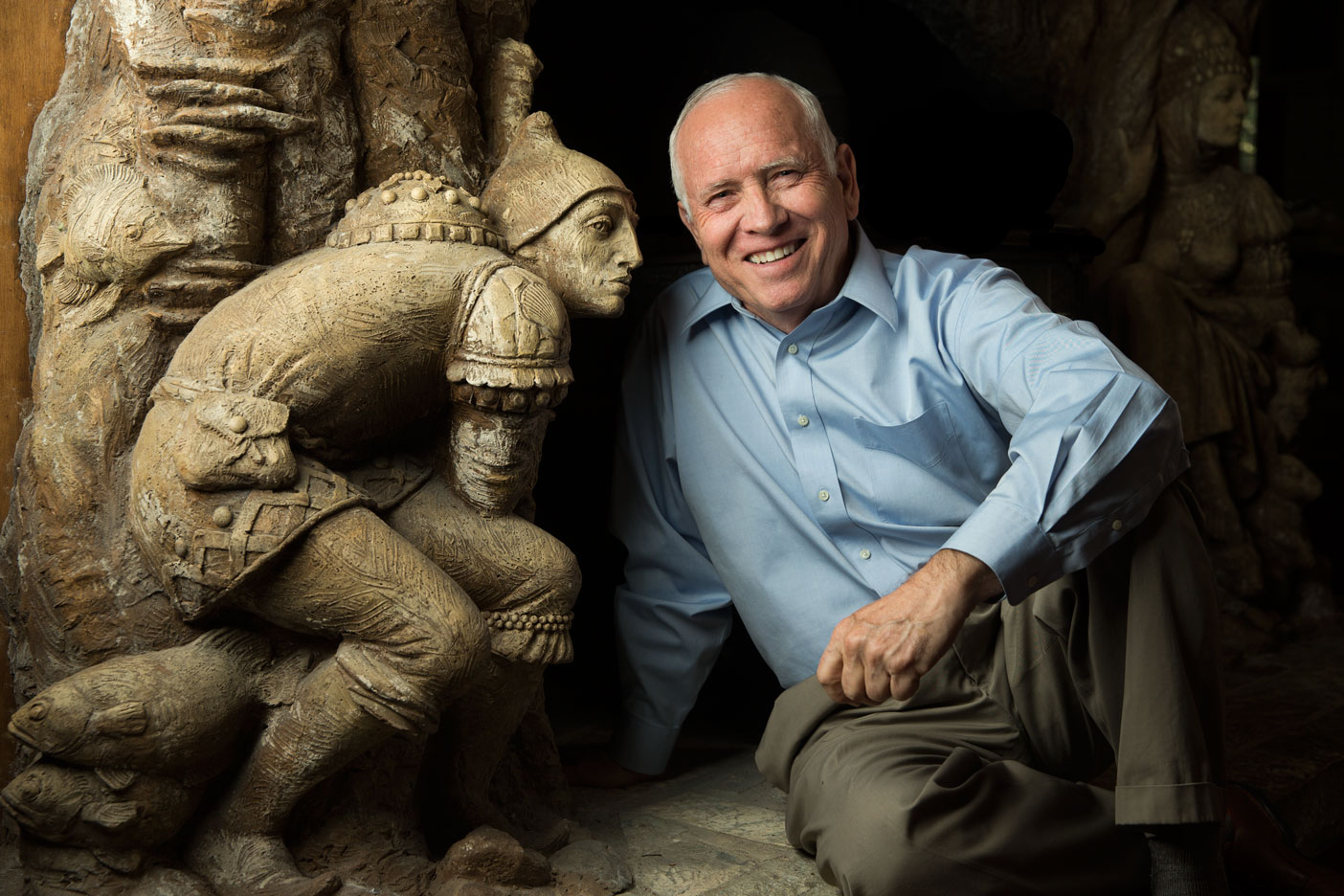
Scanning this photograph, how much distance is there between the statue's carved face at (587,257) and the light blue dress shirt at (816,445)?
13.8 inches

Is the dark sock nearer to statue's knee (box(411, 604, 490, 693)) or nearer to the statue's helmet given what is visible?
statue's knee (box(411, 604, 490, 693))

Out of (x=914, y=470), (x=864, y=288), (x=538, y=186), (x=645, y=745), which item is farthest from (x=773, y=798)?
(x=538, y=186)

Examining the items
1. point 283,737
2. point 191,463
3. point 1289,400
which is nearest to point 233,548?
point 191,463

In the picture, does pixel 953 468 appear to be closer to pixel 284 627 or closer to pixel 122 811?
pixel 284 627

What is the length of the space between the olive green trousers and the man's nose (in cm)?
68

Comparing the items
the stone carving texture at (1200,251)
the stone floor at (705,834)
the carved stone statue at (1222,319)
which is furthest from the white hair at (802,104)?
the carved stone statue at (1222,319)

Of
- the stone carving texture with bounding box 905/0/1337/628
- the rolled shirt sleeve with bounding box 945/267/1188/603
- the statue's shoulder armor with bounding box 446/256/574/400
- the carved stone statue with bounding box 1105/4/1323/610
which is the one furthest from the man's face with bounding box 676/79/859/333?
the carved stone statue with bounding box 1105/4/1323/610

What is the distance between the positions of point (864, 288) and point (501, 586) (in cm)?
77

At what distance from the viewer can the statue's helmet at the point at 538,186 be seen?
1.87 m

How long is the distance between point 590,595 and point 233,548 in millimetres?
1560

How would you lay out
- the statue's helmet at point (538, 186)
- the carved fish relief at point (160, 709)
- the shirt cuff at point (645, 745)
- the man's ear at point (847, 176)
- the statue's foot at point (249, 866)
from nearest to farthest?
the carved fish relief at point (160, 709), the statue's foot at point (249, 866), the statue's helmet at point (538, 186), the man's ear at point (847, 176), the shirt cuff at point (645, 745)

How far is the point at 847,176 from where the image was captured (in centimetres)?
223

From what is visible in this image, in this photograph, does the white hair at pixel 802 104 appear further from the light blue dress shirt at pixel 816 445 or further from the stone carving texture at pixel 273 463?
the stone carving texture at pixel 273 463

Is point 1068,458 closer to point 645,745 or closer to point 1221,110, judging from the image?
point 645,745
